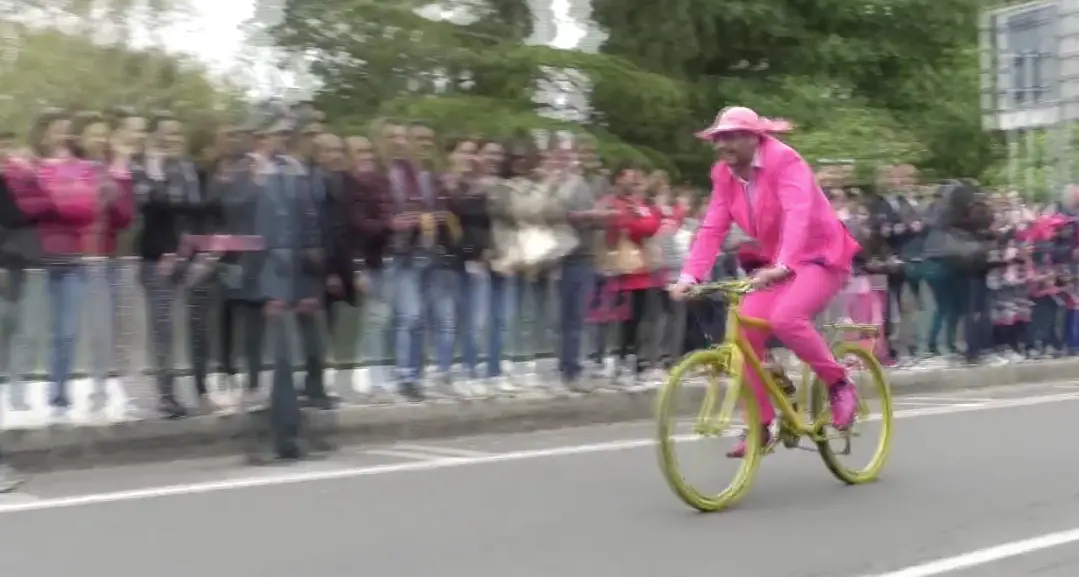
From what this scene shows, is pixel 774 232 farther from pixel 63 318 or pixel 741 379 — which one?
pixel 63 318

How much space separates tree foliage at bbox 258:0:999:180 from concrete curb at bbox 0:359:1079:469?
15552mm

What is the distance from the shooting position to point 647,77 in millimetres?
30266

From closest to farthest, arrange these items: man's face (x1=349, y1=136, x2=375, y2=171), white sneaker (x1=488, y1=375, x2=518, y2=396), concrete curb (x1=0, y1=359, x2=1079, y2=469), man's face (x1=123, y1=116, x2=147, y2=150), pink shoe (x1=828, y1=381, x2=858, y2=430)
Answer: pink shoe (x1=828, y1=381, x2=858, y2=430), concrete curb (x1=0, y1=359, x2=1079, y2=469), man's face (x1=123, y1=116, x2=147, y2=150), man's face (x1=349, y1=136, x2=375, y2=171), white sneaker (x1=488, y1=375, x2=518, y2=396)

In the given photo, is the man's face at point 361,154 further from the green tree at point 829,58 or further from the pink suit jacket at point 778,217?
the green tree at point 829,58

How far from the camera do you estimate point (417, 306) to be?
37.6ft

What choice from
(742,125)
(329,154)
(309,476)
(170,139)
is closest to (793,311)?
(742,125)

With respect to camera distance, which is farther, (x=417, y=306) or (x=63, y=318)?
(x=417, y=306)

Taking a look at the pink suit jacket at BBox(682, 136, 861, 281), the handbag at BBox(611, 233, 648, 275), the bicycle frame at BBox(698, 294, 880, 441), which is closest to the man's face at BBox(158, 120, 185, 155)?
the handbag at BBox(611, 233, 648, 275)

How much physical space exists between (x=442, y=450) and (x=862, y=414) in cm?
300

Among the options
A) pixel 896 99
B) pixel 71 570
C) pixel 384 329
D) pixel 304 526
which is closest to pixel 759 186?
pixel 304 526

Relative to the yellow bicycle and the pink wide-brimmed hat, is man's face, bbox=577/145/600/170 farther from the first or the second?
the pink wide-brimmed hat

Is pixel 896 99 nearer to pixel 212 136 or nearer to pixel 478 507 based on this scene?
pixel 212 136

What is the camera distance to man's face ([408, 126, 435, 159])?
11.5 metres

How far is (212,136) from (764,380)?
492 cm
